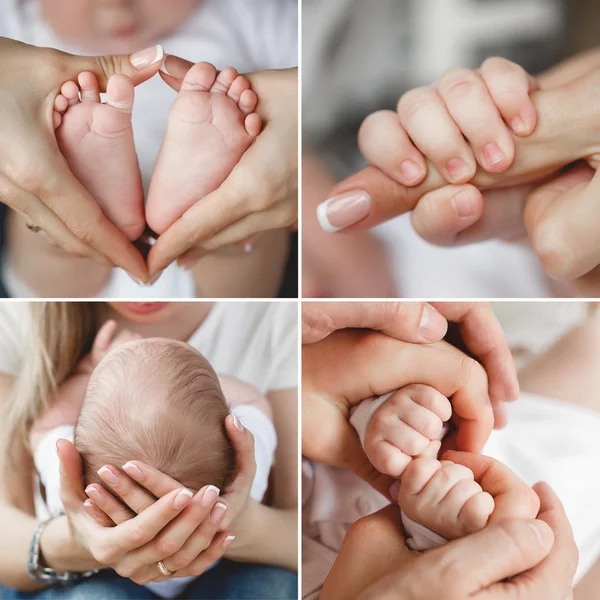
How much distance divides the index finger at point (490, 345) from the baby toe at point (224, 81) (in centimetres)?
41

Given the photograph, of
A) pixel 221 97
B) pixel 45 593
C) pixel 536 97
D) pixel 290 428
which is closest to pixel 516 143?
pixel 536 97

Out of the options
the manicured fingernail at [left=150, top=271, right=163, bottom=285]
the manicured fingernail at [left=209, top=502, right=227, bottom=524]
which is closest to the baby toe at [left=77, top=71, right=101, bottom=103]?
the manicured fingernail at [left=150, top=271, right=163, bottom=285]

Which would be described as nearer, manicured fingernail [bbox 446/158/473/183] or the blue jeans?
manicured fingernail [bbox 446/158/473/183]

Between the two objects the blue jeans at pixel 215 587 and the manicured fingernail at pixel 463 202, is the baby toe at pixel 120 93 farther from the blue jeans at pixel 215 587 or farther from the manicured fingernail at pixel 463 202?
the blue jeans at pixel 215 587

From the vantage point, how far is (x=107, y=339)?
1.01 m

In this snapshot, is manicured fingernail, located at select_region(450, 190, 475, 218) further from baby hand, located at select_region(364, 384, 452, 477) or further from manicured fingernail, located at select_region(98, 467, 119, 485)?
manicured fingernail, located at select_region(98, 467, 119, 485)

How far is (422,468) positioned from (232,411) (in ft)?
0.90

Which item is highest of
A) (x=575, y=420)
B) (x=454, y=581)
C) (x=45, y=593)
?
(x=575, y=420)

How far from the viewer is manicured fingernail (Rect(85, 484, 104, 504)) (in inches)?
36.6

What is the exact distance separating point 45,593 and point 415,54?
36.6 inches

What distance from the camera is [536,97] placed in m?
0.90

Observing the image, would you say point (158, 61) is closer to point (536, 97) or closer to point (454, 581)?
point (536, 97)

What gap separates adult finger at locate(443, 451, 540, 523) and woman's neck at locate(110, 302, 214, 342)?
0.40 m

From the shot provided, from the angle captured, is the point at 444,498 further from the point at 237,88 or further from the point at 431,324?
the point at 237,88
